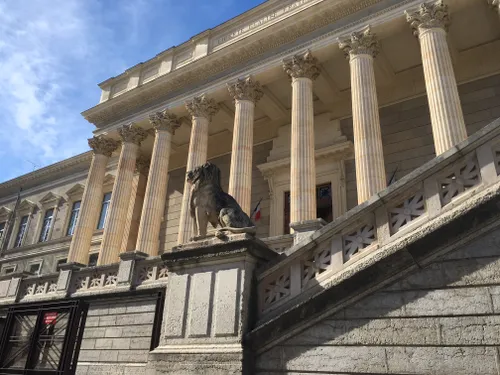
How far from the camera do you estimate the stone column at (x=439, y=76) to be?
1484cm

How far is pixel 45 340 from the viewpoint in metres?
12.4

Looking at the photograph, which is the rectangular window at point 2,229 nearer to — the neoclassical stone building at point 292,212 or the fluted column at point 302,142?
the neoclassical stone building at point 292,212

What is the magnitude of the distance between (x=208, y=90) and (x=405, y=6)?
34.2 ft

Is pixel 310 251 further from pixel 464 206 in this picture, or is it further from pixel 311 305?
pixel 464 206

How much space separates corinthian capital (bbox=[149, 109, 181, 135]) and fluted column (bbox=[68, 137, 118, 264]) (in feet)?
13.9

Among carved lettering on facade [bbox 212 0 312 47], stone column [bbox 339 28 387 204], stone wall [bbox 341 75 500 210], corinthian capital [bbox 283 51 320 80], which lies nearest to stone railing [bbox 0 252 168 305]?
stone column [bbox 339 28 387 204]

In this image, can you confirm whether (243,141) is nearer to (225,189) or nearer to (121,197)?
(225,189)

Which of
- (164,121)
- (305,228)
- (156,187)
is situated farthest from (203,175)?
(164,121)

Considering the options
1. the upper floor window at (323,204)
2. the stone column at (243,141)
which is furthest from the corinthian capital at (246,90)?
the upper floor window at (323,204)

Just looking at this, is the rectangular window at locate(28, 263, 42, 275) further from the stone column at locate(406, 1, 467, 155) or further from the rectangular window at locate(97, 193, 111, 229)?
the stone column at locate(406, 1, 467, 155)

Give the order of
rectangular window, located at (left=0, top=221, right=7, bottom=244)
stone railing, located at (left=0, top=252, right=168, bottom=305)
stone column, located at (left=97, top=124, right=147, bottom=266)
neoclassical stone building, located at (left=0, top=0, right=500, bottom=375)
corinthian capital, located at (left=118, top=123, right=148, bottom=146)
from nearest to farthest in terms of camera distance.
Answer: neoclassical stone building, located at (left=0, top=0, right=500, bottom=375), stone railing, located at (left=0, top=252, right=168, bottom=305), stone column, located at (left=97, top=124, right=147, bottom=266), corinthian capital, located at (left=118, top=123, right=148, bottom=146), rectangular window, located at (left=0, top=221, right=7, bottom=244)

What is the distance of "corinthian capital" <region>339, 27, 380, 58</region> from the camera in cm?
1833

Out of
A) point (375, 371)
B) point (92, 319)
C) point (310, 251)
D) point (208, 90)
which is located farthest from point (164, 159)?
point (375, 371)

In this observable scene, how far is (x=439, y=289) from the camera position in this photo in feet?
17.1
